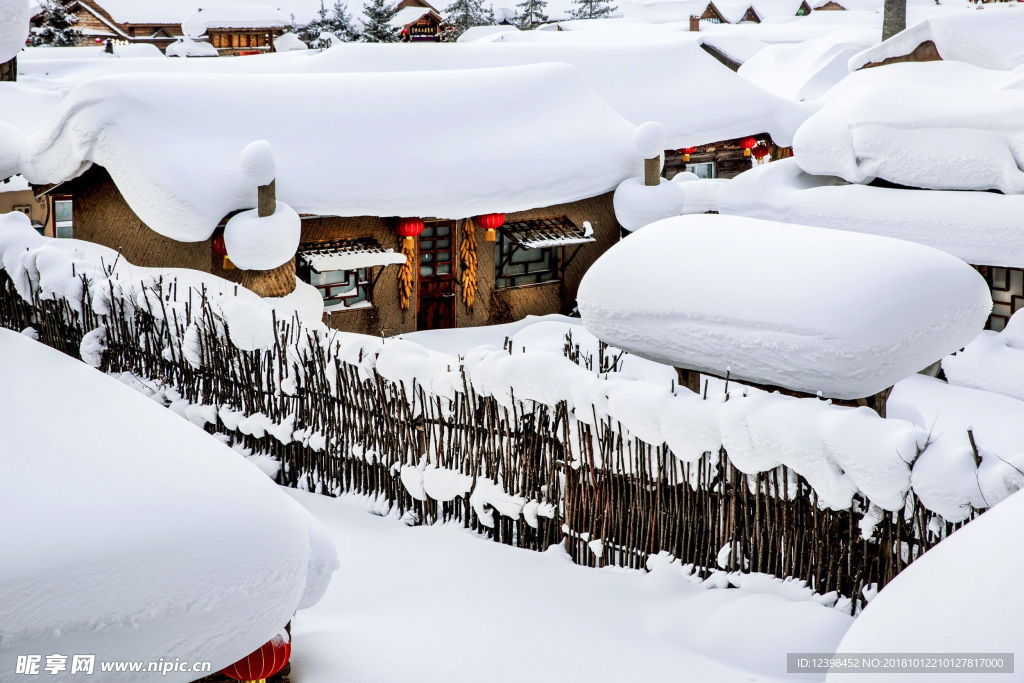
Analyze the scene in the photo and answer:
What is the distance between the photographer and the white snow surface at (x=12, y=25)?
3.94 meters

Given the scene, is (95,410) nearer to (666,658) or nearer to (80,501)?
(80,501)

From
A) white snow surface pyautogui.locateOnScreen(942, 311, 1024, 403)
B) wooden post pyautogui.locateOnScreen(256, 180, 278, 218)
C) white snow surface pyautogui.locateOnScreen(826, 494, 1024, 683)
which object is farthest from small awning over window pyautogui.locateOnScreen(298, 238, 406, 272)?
white snow surface pyautogui.locateOnScreen(826, 494, 1024, 683)

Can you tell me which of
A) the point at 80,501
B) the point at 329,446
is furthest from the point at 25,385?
the point at 329,446

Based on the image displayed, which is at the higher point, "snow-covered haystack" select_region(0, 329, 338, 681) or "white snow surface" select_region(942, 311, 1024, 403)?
"snow-covered haystack" select_region(0, 329, 338, 681)

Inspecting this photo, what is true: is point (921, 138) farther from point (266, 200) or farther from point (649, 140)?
point (266, 200)

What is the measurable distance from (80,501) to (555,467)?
338cm

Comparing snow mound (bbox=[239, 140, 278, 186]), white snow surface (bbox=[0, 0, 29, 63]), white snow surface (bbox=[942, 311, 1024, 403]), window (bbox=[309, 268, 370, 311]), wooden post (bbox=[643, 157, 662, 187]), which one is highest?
white snow surface (bbox=[0, 0, 29, 63])

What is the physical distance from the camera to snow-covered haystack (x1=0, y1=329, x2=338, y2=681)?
219 centimetres

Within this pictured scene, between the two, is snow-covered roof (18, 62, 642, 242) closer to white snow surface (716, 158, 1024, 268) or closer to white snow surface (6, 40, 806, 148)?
white snow surface (716, 158, 1024, 268)

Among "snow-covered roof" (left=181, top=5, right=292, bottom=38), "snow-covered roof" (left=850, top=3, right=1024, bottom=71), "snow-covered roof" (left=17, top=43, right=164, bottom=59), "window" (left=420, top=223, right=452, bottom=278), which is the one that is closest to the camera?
"window" (left=420, top=223, right=452, bottom=278)

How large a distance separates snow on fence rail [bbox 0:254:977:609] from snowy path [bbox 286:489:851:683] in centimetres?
26

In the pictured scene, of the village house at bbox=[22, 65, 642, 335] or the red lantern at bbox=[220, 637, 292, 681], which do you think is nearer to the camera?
the red lantern at bbox=[220, 637, 292, 681]

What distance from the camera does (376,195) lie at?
35.2 feet

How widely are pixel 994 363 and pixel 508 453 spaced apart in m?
7.28
